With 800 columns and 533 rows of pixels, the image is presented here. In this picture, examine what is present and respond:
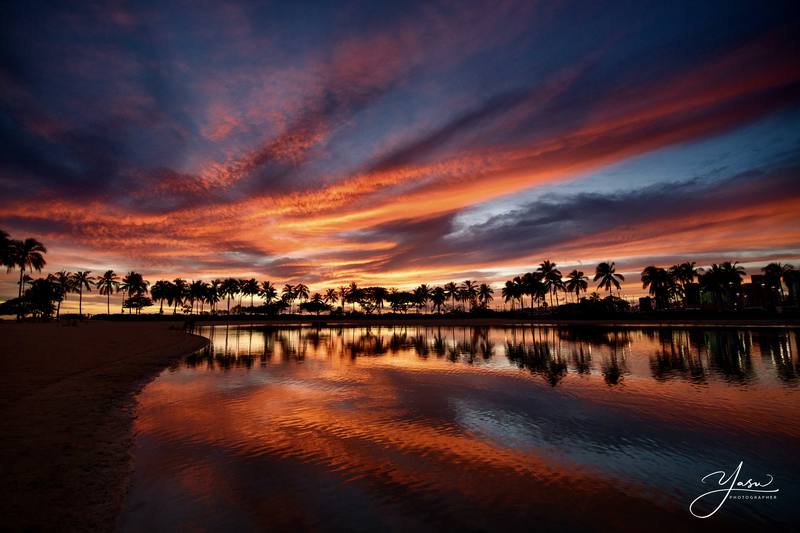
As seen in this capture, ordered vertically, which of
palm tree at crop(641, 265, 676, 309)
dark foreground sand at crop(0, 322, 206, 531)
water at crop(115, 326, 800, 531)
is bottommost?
water at crop(115, 326, 800, 531)

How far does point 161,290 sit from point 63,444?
17842 centimetres

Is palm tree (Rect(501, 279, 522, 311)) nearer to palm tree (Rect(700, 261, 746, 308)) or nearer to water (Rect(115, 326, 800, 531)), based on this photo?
palm tree (Rect(700, 261, 746, 308))

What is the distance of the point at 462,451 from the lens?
452 inches

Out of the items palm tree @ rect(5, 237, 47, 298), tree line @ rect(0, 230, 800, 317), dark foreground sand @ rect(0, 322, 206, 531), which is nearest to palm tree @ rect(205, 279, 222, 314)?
tree line @ rect(0, 230, 800, 317)

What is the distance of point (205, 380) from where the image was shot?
23.5m

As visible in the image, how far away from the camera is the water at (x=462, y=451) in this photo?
784cm

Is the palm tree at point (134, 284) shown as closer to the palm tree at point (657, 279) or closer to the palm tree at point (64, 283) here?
the palm tree at point (64, 283)

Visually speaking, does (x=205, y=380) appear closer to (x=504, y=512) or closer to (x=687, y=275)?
(x=504, y=512)

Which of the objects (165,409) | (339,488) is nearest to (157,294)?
(165,409)

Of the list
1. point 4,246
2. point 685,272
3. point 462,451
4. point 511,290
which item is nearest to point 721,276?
point 685,272

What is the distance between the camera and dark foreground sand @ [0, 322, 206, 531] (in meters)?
7.40

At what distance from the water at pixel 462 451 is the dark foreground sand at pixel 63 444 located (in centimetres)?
64

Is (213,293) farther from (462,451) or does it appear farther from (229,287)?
(462,451)

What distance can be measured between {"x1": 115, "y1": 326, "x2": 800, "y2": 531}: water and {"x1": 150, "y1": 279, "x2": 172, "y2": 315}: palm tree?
16148cm
